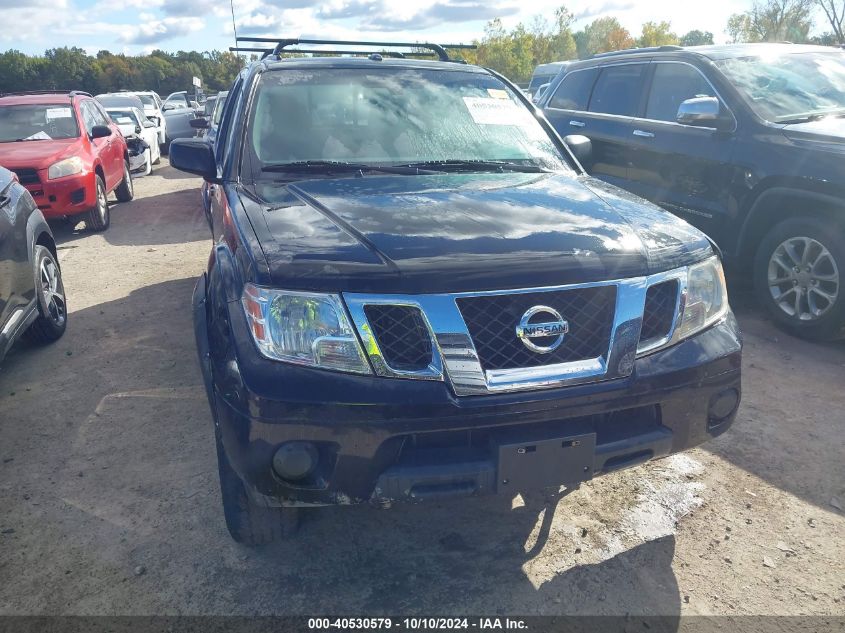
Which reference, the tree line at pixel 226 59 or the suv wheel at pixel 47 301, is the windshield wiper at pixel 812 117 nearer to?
the suv wheel at pixel 47 301

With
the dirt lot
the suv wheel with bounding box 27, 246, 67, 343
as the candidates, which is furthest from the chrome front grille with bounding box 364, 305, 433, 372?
the suv wheel with bounding box 27, 246, 67, 343

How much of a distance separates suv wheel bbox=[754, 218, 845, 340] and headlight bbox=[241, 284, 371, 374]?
3649mm

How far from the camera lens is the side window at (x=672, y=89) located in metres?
5.42

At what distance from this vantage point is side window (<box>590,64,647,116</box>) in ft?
20.1

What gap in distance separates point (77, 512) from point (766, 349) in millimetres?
4127

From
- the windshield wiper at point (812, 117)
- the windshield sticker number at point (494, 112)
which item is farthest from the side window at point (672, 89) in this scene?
the windshield sticker number at point (494, 112)

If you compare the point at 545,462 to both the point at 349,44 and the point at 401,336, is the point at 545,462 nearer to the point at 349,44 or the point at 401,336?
the point at 401,336

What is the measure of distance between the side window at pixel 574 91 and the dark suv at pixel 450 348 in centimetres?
446

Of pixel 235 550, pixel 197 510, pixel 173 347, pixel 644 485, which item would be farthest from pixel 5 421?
pixel 644 485

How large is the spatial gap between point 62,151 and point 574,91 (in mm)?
5836

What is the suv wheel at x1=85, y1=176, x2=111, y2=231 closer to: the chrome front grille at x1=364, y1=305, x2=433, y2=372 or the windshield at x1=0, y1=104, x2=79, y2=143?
the windshield at x1=0, y1=104, x2=79, y2=143

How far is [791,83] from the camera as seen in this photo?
203 inches

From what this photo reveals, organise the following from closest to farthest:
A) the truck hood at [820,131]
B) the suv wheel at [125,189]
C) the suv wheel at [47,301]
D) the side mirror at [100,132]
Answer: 1. the truck hood at [820,131]
2. the suv wheel at [47,301]
3. the side mirror at [100,132]
4. the suv wheel at [125,189]

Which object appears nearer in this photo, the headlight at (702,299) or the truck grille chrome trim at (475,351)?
the truck grille chrome trim at (475,351)
